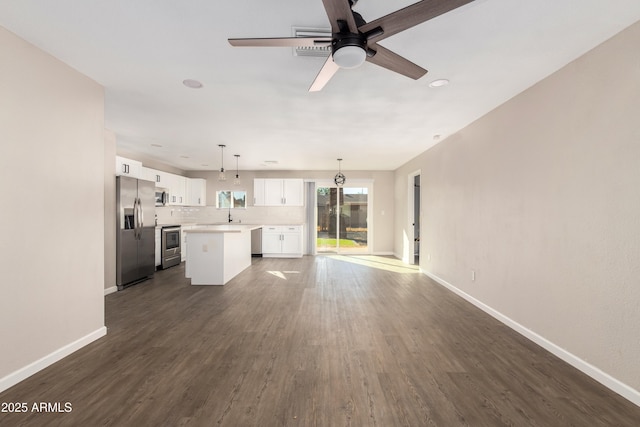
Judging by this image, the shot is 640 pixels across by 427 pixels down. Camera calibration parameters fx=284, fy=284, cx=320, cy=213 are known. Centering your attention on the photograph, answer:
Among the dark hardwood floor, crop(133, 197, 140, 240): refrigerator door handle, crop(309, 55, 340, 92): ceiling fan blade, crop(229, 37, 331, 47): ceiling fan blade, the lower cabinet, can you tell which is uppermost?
crop(229, 37, 331, 47): ceiling fan blade

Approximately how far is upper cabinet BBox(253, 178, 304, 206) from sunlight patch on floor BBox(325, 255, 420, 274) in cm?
203

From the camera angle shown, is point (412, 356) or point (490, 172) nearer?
point (412, 356)

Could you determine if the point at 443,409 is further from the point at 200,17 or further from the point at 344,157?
the point at 344,157

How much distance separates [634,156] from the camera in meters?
1.98

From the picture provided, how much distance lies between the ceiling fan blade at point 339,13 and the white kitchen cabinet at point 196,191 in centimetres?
764

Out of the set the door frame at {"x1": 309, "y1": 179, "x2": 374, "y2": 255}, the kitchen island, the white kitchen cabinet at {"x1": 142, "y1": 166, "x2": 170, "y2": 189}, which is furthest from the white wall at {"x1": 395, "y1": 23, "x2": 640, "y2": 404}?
the white kitchen cabinet at {"x1": 142, "y1": 166, "x2": 170, "y2": 189}

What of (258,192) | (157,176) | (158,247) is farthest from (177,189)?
(258,192)

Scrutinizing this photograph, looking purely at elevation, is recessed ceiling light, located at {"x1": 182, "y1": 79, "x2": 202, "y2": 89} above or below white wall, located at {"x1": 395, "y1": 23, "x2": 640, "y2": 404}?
above

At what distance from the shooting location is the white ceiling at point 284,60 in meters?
1.85

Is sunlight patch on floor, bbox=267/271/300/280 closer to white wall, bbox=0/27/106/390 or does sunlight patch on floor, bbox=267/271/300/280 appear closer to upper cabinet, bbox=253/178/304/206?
upper cabinet, bbox=253/178/304/206

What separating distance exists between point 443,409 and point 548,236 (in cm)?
194

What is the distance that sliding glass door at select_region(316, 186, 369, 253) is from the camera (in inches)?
340

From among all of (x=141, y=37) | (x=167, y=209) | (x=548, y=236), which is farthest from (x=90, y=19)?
(x=167, y=209)

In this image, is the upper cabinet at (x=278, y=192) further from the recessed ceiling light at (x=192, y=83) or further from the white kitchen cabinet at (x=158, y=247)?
the recessed ceiling light at (x=192, y=83)
